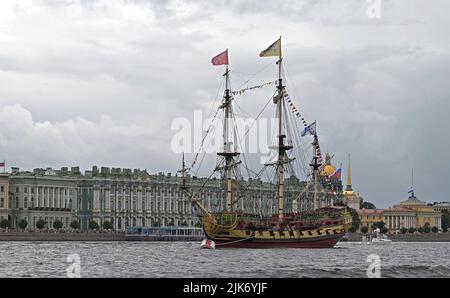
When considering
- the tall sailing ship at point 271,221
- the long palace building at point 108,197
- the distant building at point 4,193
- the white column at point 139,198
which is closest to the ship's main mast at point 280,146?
the tall sailing ship at point 271,221

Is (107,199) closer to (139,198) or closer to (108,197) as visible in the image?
(108,197)

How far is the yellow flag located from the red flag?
2.94m

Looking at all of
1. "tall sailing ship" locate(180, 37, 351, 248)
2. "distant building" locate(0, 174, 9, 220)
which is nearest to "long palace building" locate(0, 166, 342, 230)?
"distant building" locate(0, 174, 9, 220)

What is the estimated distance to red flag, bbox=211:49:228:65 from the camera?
78.7 m

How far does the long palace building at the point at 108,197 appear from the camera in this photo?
143 m

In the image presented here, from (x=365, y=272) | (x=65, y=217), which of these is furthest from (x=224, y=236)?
(x=65, y=217)

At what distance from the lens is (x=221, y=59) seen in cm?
7912

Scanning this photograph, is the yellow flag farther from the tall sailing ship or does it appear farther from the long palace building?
the long palace building

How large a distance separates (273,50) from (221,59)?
4.70 m

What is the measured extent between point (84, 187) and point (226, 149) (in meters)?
69.2

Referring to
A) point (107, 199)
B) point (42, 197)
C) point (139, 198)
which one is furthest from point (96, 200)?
point (42, 197)

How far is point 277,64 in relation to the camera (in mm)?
87500

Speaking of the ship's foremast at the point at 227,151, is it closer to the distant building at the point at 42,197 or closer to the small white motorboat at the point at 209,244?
the small white motorboat at the point at 209,244
